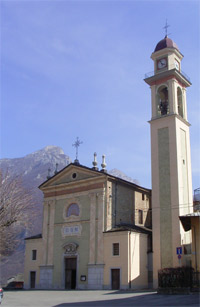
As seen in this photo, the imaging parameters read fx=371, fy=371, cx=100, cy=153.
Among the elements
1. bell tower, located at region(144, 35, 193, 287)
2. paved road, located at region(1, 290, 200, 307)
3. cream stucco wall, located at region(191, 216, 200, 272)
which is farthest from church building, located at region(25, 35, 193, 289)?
paved road, located at region(1, 290, 200, 307)

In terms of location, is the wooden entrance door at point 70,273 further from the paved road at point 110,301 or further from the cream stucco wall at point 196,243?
the cream stucco wall at point 196,243

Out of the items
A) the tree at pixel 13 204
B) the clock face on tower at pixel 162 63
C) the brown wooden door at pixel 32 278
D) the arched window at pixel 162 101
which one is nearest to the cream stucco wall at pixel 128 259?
the tree at pixel 13 204

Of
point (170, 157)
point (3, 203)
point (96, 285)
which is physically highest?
point (170, 157)

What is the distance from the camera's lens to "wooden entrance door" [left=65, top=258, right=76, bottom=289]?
33.3 metres

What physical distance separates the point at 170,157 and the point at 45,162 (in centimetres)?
15111

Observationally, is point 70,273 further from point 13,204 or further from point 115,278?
point 13,204

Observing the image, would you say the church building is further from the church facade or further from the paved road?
the paved road

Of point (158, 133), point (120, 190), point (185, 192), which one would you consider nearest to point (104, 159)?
point (120, 190)

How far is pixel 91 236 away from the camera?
107 feet

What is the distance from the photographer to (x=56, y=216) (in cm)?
3659

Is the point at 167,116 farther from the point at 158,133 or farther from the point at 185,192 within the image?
the point at 185,192

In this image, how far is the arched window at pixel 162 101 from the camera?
34088 mm

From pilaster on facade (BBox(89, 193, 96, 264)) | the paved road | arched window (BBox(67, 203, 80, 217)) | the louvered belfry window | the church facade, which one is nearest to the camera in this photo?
the paved road

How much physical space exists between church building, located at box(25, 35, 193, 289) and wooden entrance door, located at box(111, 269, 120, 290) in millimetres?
76
